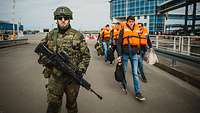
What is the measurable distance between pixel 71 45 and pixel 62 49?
14cm

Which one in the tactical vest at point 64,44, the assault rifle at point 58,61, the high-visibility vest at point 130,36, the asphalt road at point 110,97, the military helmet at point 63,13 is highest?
the military helmet at point 63,13

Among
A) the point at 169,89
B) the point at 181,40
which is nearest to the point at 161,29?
the point at 181,40

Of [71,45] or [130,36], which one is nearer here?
[71,45]

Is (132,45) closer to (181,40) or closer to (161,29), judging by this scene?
(181,40)

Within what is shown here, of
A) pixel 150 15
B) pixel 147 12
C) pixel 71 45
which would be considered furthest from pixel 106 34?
pixel 147 12

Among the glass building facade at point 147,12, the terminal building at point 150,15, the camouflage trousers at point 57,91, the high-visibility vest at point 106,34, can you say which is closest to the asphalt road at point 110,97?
the camouflage trousers at point 57,91

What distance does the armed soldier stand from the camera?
3389mm

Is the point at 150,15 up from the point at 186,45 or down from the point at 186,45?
up

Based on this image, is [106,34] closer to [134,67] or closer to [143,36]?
[143,36]

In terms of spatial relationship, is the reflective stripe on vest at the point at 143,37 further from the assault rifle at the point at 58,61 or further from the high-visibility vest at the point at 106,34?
Answer: the assault rifle at the point at 58,61

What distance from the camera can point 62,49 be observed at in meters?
3.38

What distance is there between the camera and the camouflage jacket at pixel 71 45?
339cm

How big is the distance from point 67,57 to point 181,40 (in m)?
8.80

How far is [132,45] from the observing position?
5805mm
